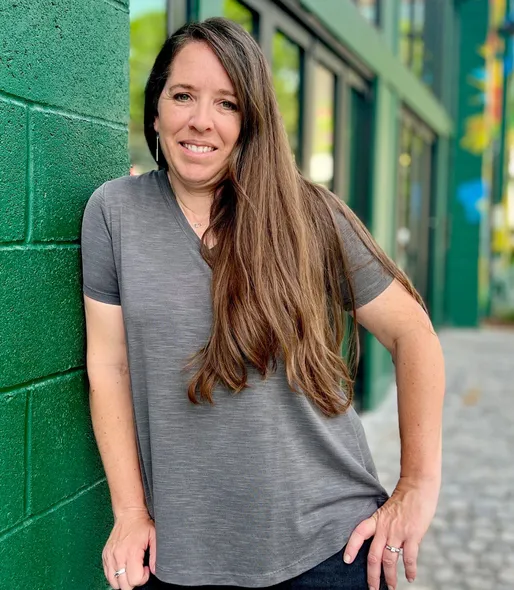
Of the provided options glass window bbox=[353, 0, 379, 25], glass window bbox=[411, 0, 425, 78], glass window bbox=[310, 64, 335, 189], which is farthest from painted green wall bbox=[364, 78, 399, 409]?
→ glass window bbox=[411, 0, 425, 78]

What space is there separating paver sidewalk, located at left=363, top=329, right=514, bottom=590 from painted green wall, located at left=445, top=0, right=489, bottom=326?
10.7 ft

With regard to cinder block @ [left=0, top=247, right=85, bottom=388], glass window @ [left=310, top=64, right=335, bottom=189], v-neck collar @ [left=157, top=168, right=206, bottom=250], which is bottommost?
cinder block @ [left=0, top=247, right=85, bottom=388]

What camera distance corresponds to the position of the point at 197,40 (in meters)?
1.58

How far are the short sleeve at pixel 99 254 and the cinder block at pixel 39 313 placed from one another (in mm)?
97

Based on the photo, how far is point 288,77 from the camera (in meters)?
7.32

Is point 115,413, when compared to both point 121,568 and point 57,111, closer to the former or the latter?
point 121,568

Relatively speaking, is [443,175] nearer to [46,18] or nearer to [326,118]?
[326,118]

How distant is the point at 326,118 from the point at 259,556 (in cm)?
455

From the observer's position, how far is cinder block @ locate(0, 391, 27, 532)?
1.58m

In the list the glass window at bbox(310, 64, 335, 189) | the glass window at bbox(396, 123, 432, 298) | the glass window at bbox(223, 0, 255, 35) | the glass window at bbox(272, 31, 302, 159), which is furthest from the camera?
the glass window at bbox(396, 123, 432, 298)

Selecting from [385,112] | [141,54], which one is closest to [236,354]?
[141,54]

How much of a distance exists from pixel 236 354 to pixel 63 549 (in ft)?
2.32

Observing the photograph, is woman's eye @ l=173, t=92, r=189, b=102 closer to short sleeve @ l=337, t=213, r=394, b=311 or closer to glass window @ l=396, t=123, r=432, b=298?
short sleeve @ l=337, t=213, r=394, b=311

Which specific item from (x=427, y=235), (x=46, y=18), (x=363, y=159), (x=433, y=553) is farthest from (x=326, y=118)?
(x=427, y=235)
